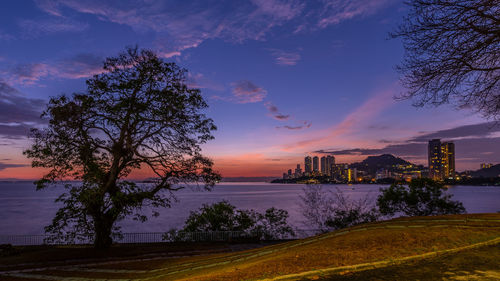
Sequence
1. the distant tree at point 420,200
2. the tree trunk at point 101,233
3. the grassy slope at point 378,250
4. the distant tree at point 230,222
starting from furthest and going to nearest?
the distant tree at point 230,222, the distant tree at point 420,200, the tree trunk at point 101,233, the grassy slope at point 378,250

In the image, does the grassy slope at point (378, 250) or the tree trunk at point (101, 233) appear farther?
the tree trunk at point (101, 233)

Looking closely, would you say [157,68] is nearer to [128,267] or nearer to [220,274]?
[128,267]

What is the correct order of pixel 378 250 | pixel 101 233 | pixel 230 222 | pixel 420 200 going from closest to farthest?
pixel 378 250 → pixel 101 233 → pixel 420 200 → pixel 230 222

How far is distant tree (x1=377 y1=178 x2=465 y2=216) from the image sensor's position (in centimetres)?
2341

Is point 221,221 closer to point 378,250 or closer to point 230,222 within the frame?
point 230,222

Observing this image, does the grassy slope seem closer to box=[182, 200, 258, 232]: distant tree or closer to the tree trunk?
the tree trunk

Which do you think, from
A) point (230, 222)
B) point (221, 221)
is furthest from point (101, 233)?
point (230, 222)

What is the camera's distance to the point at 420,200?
2380cm

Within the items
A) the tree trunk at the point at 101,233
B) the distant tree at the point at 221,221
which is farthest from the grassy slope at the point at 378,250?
the distant tree at the point at 221,221


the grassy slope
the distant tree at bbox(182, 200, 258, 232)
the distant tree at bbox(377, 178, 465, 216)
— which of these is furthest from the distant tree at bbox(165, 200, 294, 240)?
the grassy slope

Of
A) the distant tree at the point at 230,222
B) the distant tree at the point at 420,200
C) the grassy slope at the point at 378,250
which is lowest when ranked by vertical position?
the distant tree at the point at 230,222

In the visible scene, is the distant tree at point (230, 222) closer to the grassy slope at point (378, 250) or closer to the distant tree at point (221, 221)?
the distant tree at point (221, 221)

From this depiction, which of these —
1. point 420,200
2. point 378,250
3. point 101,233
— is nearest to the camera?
point 378,250

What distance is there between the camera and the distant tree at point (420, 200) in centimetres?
2341
